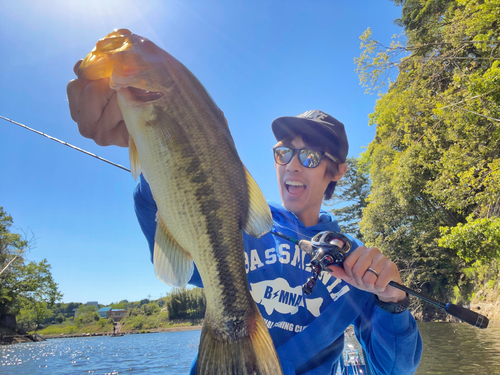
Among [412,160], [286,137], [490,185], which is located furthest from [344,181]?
[286,137]

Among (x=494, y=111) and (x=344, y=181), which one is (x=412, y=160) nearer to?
(x=494, y=111)

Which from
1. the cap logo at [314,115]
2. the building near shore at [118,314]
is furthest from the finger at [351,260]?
the building near shore at [118,314]

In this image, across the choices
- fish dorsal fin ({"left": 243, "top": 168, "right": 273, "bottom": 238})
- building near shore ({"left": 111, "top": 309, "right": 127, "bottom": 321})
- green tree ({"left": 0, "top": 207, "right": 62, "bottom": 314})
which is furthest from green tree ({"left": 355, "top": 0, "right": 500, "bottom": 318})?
building near shore ({"left": 111, "top": 309, "right": 127, "bottom": 321})

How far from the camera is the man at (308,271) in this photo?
1.42 metres

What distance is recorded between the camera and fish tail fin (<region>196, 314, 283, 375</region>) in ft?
3.37

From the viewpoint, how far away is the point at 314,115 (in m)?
2.52

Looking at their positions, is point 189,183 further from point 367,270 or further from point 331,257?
point 367,270

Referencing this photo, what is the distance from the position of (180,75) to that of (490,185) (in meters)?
10.0

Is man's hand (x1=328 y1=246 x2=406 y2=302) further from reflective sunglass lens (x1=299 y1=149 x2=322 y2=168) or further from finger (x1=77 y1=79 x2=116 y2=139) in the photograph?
finger (x1=77 y1=79 x2=116 y2=139)

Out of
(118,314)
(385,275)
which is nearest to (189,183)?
(385,275)

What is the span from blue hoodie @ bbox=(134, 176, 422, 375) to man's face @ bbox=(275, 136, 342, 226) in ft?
0.81

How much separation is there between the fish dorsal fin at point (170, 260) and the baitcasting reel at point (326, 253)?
0.60m

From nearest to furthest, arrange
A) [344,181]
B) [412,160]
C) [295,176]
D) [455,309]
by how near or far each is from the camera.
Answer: [455,309]
[295,176]
[412,160]
[344,181]

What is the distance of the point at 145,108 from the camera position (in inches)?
49.9
